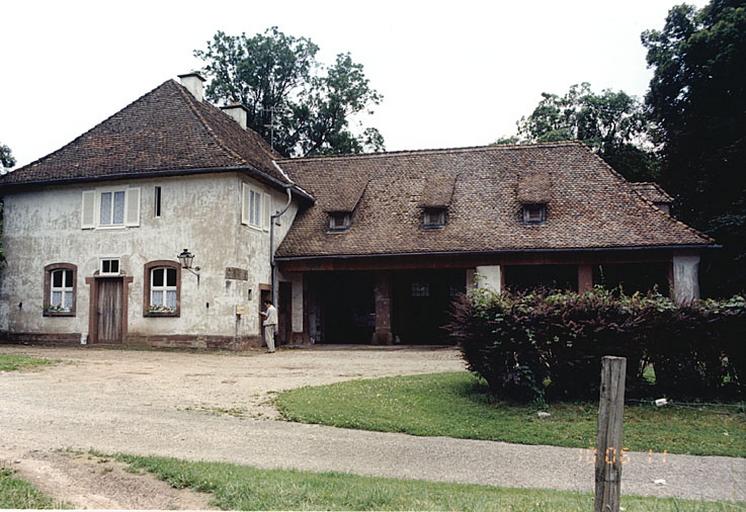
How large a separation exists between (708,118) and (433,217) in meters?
13.1

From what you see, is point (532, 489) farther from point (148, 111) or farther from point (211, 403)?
point (148, 111)

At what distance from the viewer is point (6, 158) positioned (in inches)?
1277

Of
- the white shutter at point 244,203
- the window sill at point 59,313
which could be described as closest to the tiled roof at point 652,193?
the white shutter at point 244,203

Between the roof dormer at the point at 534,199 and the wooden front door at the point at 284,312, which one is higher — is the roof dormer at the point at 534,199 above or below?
above

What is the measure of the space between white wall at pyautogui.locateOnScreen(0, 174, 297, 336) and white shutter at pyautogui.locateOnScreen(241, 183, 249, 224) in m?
0.22

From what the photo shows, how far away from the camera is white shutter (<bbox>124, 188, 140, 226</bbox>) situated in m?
23.2

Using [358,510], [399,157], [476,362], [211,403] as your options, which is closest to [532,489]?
[358,510]

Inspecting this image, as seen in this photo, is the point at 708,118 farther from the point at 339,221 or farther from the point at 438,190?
the point at 339,221

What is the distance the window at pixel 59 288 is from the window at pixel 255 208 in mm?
6327

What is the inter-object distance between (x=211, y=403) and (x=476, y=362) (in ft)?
15.1

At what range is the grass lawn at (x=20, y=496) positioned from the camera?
5.74 m

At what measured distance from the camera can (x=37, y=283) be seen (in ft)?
79.8

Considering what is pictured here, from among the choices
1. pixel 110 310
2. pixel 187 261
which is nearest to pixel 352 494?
pixel 187 261

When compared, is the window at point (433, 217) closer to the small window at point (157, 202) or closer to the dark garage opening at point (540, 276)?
the dark garage opening at point (540, 276)
